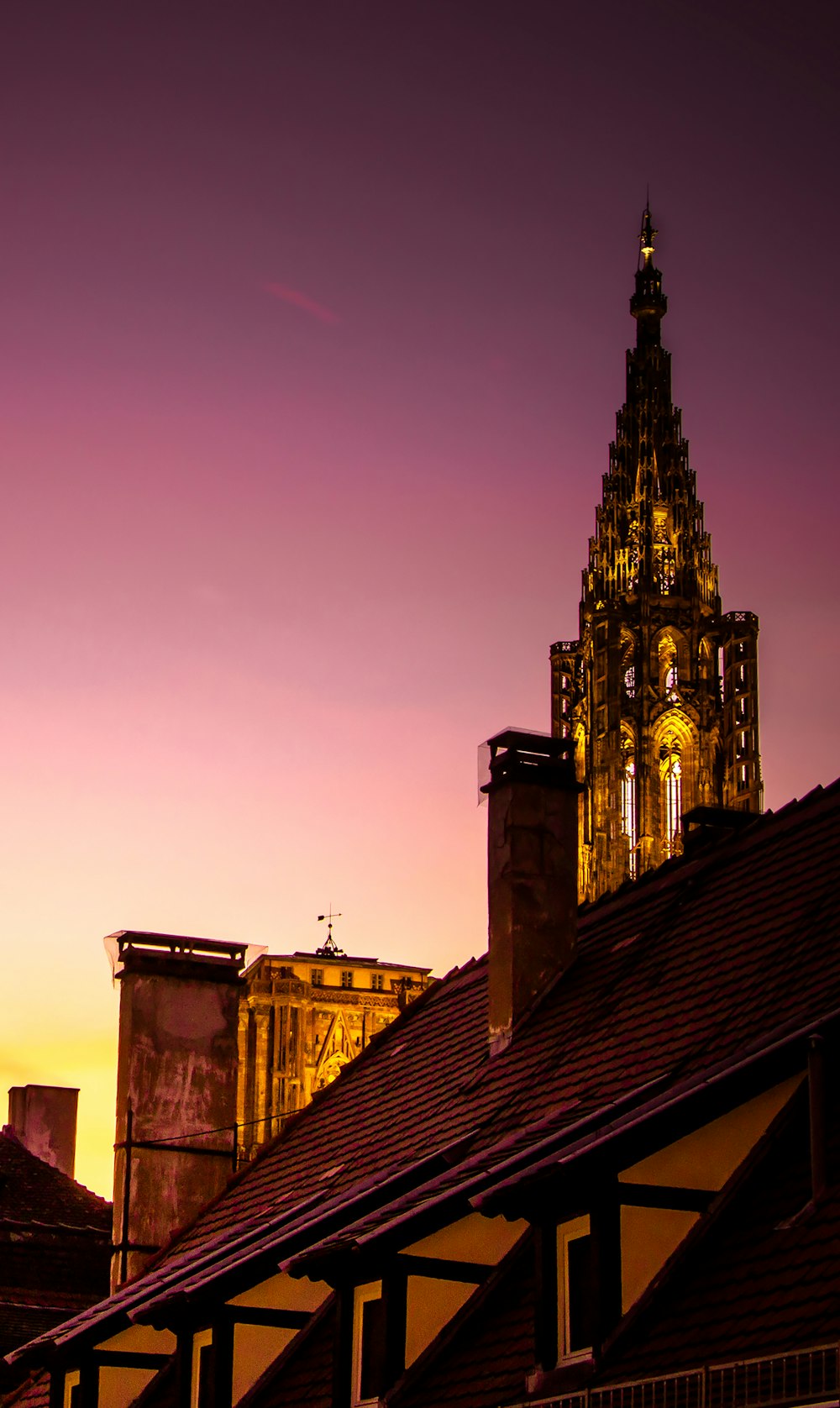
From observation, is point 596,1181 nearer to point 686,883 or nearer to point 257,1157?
point 686,883

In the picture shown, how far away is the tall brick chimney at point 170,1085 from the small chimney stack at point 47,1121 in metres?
16.1

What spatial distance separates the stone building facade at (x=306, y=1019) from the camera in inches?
2766

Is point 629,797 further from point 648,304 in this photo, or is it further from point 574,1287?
point 574,1287

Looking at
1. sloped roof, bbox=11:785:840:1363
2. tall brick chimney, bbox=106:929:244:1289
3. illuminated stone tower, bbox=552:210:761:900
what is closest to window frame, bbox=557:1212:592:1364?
sloped roof, bbox=11:785:840:1363

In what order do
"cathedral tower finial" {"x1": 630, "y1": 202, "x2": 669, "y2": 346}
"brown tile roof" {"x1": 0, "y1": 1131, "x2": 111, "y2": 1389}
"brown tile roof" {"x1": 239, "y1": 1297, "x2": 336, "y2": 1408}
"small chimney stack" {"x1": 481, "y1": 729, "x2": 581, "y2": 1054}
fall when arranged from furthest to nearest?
"cathedral tower finial" {"x1": 630, "y1": 202, "x2": 669, "y2": 346}, "brown tile roof" {"x1": 0, "y1": 1131, "x2": 111, "y2": 1389}, "small chimney stack" {"x1": 481, "y1": 729, "x2": 581, "y2": 1054}, "brown tile roof" {"x1": 239, "y1": 1297, "x2": 336, "y2": 1408}

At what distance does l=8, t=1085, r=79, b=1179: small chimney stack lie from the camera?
39938 millimetres

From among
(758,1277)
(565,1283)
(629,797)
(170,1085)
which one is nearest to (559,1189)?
(565,1283)

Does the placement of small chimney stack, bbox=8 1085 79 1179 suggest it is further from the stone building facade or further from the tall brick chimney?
the stone building facade

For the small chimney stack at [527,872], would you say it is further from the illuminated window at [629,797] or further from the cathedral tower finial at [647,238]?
the cathedral tower finial at [647,238]

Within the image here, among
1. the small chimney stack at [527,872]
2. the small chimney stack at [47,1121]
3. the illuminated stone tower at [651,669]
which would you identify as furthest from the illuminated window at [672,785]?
the small chimney stack at [527,872]

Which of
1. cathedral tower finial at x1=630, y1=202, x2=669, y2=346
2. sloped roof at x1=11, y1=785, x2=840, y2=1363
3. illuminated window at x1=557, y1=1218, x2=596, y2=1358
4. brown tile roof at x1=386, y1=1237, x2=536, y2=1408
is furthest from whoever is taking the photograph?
cathedral tower finial at x1=630, y1=202, x2=669, y2=346

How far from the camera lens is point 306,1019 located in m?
70.7

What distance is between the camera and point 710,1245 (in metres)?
13.0

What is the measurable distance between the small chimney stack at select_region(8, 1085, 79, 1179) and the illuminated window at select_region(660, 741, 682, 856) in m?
58.7
